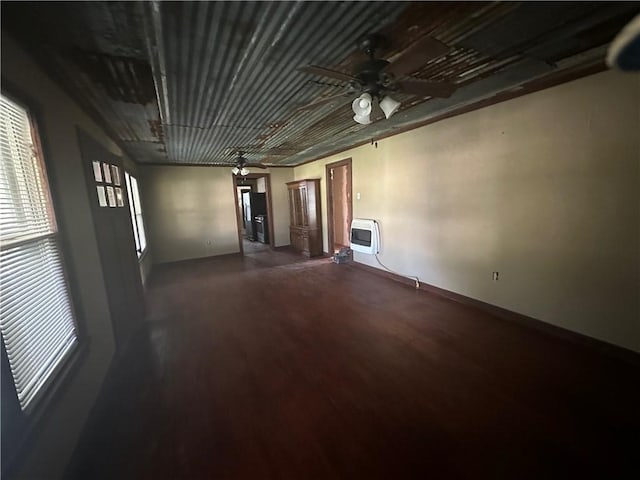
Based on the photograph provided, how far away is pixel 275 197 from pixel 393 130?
4061mm

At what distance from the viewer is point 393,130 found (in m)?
3.99

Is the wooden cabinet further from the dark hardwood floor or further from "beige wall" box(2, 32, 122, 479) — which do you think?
"beige wall" box(2, 32, 122, 479)

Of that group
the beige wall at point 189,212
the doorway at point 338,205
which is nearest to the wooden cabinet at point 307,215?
the doorway at point 338,205

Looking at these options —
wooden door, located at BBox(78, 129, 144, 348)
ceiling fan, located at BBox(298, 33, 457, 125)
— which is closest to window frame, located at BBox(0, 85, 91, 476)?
wooden door, located at BBox(78, 129, 144, 348)

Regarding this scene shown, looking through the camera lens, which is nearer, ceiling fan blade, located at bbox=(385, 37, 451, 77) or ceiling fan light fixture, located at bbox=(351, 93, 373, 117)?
ceiling fan blade, located at bbox=(385, 37, 451, 77)

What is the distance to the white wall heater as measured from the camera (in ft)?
15.4

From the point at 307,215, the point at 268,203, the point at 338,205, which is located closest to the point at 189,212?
the point at 268,203

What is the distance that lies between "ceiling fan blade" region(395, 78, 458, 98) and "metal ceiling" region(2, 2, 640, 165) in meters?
0.20

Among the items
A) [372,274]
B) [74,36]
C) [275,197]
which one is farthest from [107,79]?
[275,197]

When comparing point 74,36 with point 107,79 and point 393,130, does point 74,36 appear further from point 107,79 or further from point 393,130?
point 393,130

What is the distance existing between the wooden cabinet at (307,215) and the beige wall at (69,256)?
4251 mm

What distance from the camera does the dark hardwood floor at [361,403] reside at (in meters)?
1.44

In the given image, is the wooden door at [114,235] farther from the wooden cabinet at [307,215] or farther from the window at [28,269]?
the wooden cabinet at [307,215]

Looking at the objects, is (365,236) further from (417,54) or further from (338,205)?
(417,54)
